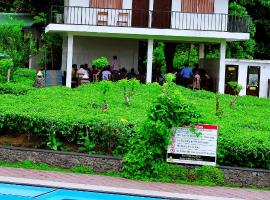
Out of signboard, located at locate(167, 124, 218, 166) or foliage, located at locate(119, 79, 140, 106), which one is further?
foliage, located at locate(119, 79, 140, 106)

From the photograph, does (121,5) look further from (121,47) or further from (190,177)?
(190,177)

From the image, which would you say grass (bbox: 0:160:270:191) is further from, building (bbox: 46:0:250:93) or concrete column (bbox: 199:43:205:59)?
concrete column (bbox: 199:43:205:59)

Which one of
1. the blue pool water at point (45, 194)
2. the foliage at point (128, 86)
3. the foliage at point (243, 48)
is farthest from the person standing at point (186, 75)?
the blue pool water at point (45, 194)

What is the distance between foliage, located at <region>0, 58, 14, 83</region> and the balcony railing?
388 cm

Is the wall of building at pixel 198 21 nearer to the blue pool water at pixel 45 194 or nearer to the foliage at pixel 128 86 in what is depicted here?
the foliage at pixel 128 86

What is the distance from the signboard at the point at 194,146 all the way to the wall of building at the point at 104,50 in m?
17.4

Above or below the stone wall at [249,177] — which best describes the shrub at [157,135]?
above

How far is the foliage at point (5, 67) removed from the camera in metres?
23.1

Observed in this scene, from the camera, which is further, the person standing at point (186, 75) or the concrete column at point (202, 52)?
the concrete column at point (202, 52)

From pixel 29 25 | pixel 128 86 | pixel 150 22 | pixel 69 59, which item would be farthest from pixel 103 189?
pixel 29 25

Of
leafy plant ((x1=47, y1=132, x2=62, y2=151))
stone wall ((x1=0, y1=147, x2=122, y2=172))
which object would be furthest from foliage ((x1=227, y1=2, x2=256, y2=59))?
stone wall ((x1=0, y1=147, x2=122, y2=172))

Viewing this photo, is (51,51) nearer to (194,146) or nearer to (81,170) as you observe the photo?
(81,170)

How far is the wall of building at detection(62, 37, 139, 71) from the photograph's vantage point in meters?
30.2

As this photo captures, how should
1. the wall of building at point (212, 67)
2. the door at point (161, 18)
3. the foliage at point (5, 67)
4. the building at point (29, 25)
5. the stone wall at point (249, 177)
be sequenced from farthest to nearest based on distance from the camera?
the building at point (29, 25), the wall of building at point (212, 67), the door at point (161, 18), the foliage at point (5, 67), the stone wall at point (249, 177)
